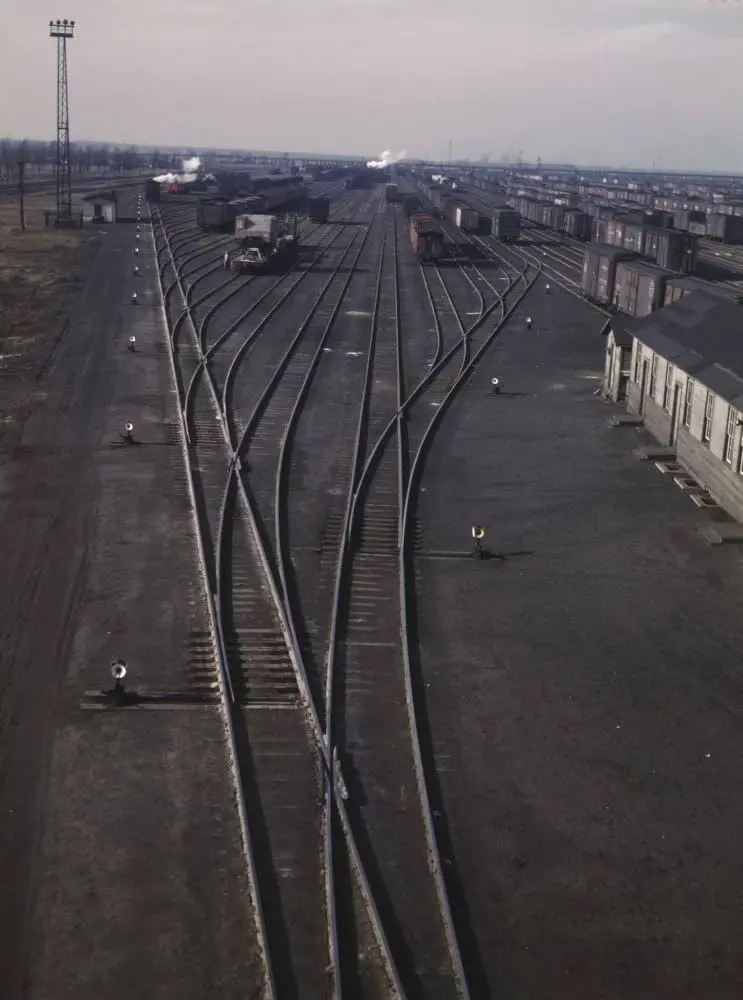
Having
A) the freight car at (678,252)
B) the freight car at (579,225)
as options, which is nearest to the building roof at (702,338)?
the freight car at (678,252)

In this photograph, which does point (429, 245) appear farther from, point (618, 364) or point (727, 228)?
point (618, 364)

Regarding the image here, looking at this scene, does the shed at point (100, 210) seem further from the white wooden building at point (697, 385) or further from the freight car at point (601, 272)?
the white wooden building at point (697, 385)

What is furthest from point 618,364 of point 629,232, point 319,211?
point 319,211

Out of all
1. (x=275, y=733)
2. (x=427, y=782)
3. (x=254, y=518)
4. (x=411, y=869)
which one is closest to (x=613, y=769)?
(x=427, y=782)

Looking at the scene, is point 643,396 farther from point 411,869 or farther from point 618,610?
point 411,869

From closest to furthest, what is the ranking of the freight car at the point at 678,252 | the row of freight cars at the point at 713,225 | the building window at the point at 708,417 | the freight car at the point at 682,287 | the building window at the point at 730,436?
1. the building window at the point at 730,436
2. the building window at the point at 708,417
3. the freight car at the point at 682,287
4. the freight car at the point at 678,252
5. the row of freight cars at the point at 713,225

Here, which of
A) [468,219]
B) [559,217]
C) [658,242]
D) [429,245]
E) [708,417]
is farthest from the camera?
[559,217]
